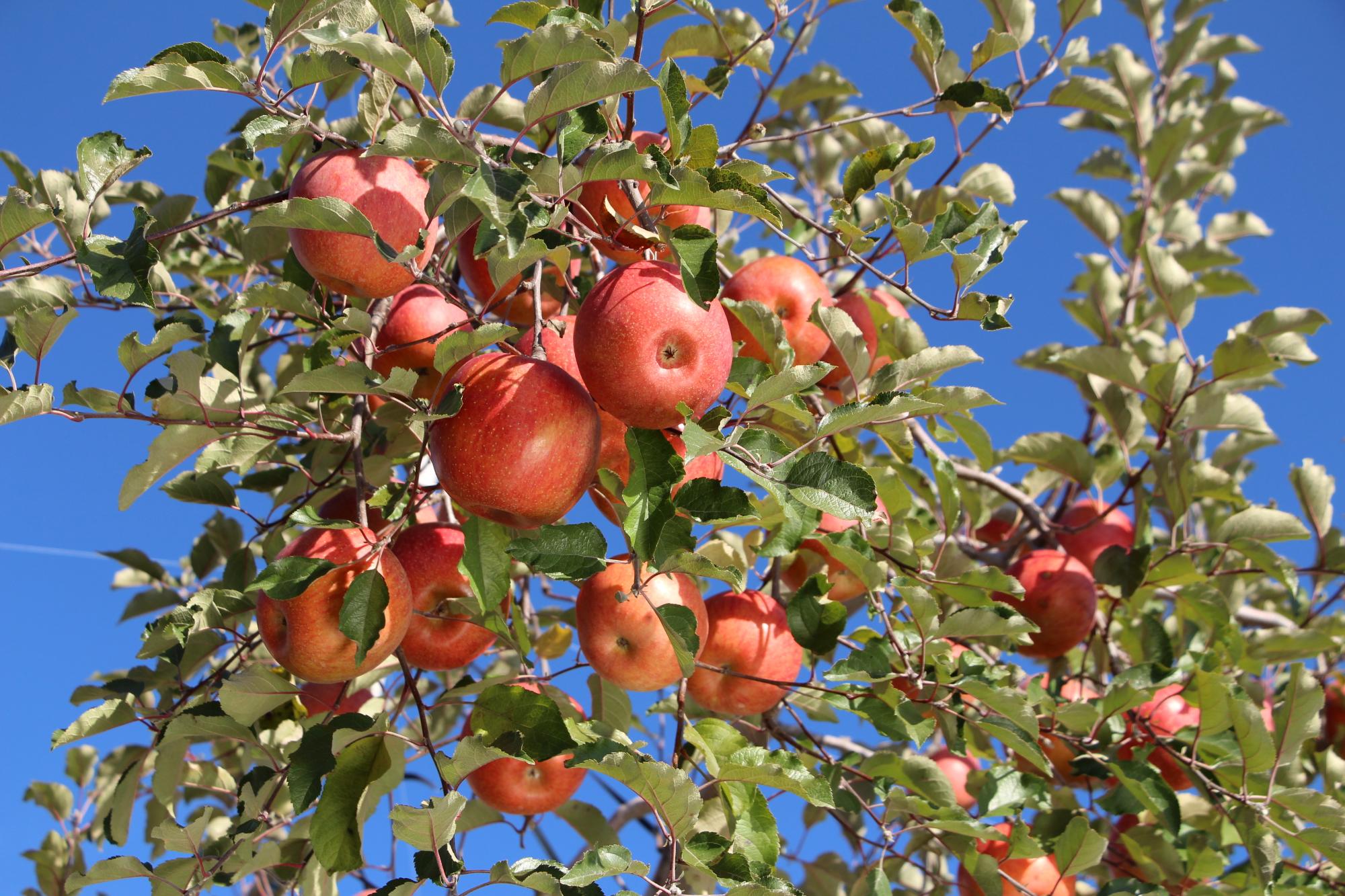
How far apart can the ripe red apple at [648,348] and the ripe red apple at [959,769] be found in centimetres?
158

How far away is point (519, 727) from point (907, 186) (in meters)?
1.82

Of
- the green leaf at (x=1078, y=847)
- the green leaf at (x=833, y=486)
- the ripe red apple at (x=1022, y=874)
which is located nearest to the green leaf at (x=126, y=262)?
the green leaf at (x=833, y=486)

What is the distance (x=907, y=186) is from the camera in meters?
2.68

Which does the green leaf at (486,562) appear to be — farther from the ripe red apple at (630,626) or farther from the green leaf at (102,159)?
the green leaf at (102,159)

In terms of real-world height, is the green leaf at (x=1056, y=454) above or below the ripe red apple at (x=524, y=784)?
above

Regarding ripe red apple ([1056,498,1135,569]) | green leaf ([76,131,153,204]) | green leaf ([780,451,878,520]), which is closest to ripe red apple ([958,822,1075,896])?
ripe red apple ([1056,498,1135,569])

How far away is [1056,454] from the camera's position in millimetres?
2672

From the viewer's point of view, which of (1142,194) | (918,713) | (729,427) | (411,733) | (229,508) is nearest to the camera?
(729,427)

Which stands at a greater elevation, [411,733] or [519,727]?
[411,733]

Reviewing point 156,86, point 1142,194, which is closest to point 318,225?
point 156,86

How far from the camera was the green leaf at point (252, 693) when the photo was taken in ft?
5.64

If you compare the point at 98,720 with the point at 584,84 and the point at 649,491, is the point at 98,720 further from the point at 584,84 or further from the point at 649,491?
the point at 584,84

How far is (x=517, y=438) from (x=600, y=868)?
601 mm

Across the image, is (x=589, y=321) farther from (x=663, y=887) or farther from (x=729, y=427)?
(x=663, y=887)
